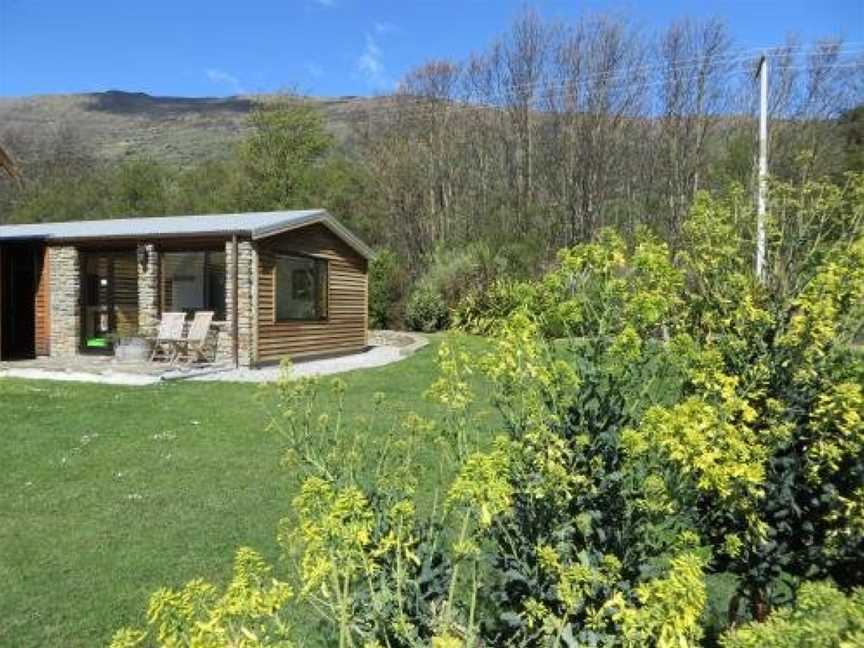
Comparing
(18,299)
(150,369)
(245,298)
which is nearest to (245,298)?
(245,298)

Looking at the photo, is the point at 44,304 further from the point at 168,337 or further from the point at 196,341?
the point at 196,341

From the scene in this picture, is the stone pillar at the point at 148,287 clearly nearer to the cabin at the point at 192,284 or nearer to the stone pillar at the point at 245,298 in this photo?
the cabin at the point at 192,284

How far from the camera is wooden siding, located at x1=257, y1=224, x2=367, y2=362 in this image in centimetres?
1543

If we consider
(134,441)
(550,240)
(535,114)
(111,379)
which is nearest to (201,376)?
(111,379)

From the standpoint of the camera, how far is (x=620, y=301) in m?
2.78

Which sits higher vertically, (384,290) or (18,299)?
(384,290)

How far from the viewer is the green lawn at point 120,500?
4031 mm

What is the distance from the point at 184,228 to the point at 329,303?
12.3 feet

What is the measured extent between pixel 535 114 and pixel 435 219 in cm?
588

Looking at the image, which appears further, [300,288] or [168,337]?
[300,288]

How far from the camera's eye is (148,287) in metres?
16.1

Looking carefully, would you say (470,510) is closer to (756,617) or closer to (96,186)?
(756,617)

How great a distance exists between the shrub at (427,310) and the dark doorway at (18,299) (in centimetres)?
1017

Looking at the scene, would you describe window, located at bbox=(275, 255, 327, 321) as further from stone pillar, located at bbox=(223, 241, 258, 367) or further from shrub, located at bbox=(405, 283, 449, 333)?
shrub, located at bbox=(405, 283, 449, 333)
